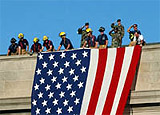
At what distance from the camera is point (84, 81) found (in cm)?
5125

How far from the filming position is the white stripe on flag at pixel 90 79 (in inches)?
1997

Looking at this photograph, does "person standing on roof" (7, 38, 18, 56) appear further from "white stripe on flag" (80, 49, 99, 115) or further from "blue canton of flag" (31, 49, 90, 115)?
"white stripe on flag" (80, 49, 99, 115)

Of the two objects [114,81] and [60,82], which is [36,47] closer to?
[60,82]

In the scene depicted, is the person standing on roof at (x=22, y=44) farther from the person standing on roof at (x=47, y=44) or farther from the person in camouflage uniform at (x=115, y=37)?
the person in camouflage uniform at (x=115, y=37)

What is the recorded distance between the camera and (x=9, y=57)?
54000 mm

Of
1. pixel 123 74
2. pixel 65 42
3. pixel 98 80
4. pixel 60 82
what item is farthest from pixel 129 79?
pixel 65 42

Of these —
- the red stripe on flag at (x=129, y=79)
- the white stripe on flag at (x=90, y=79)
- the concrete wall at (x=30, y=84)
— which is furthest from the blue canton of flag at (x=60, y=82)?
the red stripe on flag at (x=129, y=79)

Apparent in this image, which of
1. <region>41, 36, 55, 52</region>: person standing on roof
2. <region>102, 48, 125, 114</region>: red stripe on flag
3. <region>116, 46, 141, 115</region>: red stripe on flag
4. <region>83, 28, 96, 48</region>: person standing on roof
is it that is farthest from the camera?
<region>41, 36, 55, 52</region>: person standing on roof

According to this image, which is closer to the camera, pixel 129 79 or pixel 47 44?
pixel 129 79

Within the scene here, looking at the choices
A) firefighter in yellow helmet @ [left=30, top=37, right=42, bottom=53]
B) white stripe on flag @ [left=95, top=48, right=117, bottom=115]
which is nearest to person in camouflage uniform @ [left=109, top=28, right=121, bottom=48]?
white stripe on flag @ [left=95, top=48, right=117, bottom=115]

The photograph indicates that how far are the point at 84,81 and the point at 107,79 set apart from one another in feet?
4.32

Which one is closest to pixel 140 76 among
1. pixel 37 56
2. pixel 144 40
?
pixel 144 40

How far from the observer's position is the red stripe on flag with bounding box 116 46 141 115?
4981cm

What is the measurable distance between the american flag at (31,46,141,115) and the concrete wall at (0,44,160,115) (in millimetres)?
655
